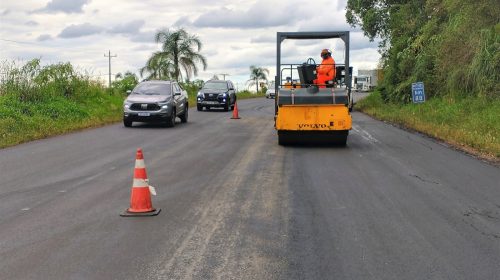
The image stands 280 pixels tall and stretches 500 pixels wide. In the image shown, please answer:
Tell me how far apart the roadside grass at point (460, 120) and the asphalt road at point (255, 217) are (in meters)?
1.49

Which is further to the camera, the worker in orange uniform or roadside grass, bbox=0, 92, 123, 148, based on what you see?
roadside grass, bbox=0, 92, 123, 148

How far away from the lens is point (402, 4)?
33.7 m

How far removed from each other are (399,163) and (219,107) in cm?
2114

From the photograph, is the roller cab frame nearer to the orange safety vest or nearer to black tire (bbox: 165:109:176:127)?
the orange safety vest

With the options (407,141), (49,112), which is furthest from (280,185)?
(49,112)

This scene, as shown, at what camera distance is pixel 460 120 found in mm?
18922

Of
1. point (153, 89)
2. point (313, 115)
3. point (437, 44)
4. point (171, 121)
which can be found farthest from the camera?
point (437, 44)

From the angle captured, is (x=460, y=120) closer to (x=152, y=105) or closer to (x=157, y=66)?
(x=152, y=105)

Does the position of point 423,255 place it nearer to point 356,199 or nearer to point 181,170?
point 356,199

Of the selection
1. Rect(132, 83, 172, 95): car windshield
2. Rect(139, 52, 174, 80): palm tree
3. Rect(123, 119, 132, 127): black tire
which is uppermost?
Rect(139, 52, 174, 80): palm tree

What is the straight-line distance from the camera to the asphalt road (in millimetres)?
5094

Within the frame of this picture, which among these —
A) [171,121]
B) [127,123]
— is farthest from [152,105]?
[127,123]

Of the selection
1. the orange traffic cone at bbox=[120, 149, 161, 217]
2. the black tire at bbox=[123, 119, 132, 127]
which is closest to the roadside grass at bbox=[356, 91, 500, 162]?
the orange traffic cone at bbox=[120, 149, 161, 217]

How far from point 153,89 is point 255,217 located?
1538 centimetres
